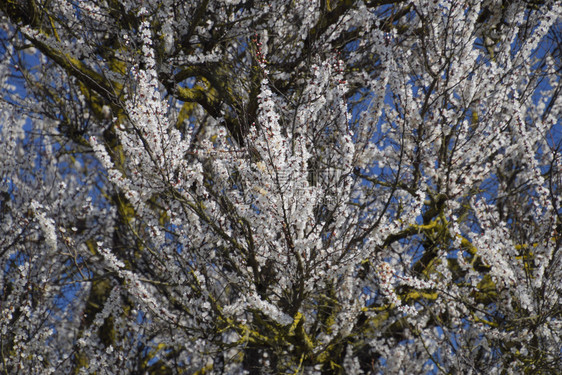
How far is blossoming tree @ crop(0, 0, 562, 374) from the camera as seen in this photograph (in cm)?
397

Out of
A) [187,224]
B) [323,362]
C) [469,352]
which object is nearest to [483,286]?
[469,352]

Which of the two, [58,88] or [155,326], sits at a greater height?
[58,88]

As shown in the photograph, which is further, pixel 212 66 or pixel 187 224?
pixel 212 66

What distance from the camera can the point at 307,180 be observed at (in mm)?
3898

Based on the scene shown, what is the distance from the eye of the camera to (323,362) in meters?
5.81

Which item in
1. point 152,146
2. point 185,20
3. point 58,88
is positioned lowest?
point 152,146

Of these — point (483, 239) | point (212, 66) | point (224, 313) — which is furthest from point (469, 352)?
point (212, 66)

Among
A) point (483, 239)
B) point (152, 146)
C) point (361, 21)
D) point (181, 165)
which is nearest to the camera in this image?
point (152, 146)

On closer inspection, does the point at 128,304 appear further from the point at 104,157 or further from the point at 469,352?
the point at 469,352

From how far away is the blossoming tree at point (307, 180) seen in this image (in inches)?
156

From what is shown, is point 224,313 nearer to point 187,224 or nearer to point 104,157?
point 187,224

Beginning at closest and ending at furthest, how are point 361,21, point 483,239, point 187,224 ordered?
point 187,224 < point 483,239 < point 361,21

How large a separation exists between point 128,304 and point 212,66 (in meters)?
4.54

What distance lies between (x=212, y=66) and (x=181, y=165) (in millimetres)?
1823
